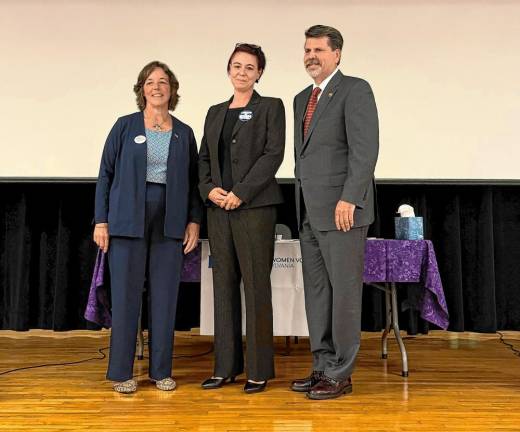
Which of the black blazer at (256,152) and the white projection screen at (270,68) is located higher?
the white projection screen at (270,68)

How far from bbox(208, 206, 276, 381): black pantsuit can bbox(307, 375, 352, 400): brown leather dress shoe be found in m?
0.22

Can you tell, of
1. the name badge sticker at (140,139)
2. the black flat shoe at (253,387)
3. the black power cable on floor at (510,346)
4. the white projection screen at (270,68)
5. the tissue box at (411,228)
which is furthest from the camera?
the white projection screen at (270,68)

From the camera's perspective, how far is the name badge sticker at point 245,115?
2271 millimetres

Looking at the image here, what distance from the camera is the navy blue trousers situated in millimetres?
2242

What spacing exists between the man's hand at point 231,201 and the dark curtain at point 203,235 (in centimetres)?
157

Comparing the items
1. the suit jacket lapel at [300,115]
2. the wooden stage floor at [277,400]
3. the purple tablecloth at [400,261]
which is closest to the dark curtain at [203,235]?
the wooden stage floor at [277,400]

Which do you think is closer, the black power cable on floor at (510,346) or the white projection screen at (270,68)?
the black power cable on floor at (510,346)

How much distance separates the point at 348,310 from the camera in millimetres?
2125

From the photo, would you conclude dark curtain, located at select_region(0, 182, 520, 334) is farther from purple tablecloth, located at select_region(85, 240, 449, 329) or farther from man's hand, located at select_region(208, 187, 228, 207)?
man's hand, located at select_region(208, 187, 228, 207)

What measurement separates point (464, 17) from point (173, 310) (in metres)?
2.57

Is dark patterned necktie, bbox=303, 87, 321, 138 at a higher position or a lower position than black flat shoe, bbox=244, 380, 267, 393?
higher

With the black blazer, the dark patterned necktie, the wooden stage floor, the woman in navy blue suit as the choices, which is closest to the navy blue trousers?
the woman in navy blue suit

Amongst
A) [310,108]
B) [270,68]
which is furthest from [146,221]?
[270,68]

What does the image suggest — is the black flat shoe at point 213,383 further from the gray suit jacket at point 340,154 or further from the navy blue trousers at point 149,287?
the gray suit jacket at point 340,154
